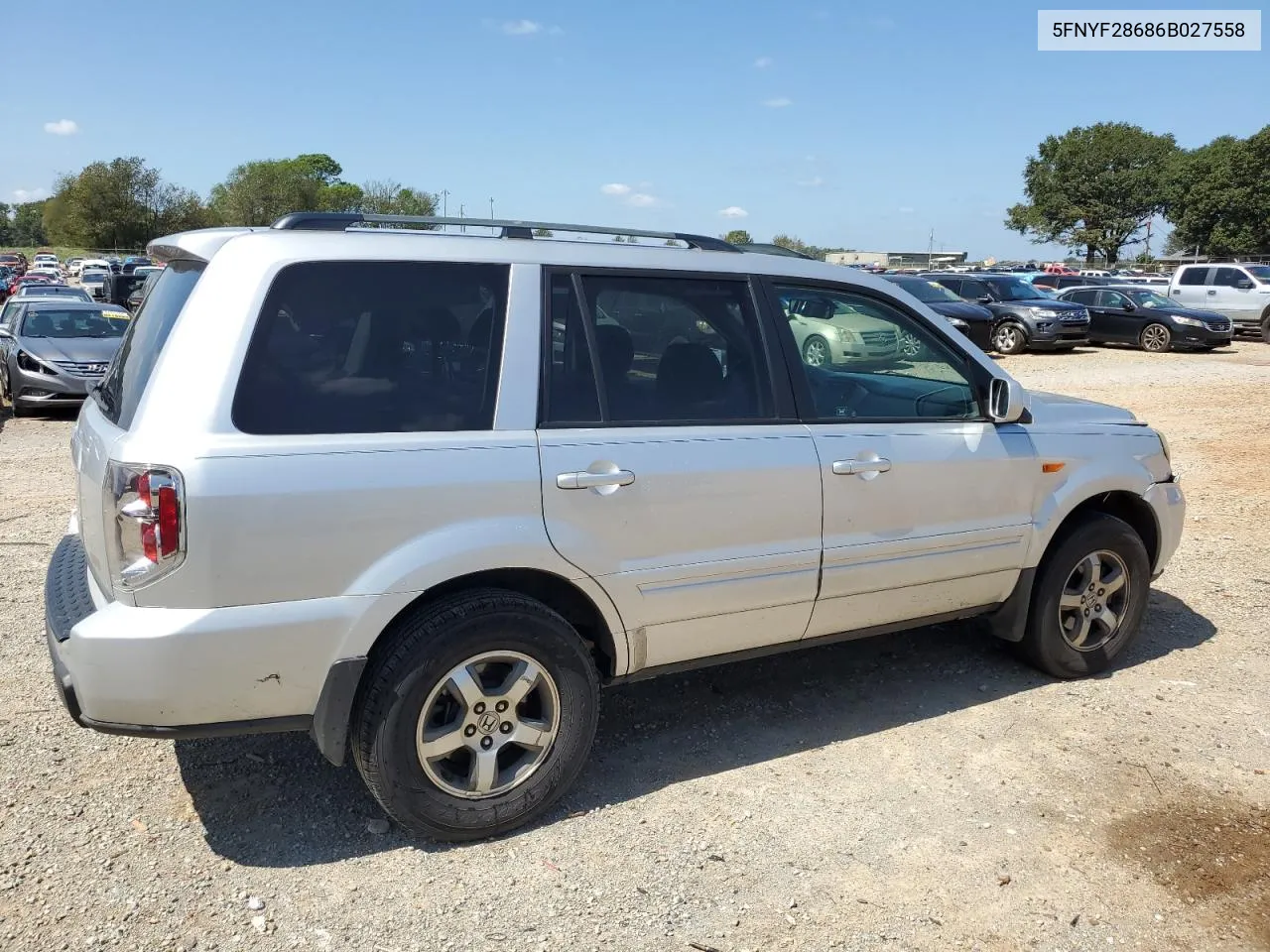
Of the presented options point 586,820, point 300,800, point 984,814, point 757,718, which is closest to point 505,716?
point 586,820

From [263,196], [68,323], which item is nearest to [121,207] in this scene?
[263,196]

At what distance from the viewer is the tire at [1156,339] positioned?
21.3 meters

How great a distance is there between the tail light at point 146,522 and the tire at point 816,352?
2252 mm

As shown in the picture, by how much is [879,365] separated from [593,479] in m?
1.76

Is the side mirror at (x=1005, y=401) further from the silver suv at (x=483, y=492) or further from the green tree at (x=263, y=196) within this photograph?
the green tree at (x=263, y=196)

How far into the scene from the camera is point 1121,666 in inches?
193

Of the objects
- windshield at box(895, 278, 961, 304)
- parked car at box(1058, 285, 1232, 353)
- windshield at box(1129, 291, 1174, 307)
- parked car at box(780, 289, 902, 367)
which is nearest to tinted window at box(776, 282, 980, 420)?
parked car at box(780, 289, 902, 367)

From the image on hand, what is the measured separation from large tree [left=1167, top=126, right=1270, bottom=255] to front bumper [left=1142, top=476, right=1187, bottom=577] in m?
73.9

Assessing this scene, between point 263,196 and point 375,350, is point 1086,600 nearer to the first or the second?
point 375,350

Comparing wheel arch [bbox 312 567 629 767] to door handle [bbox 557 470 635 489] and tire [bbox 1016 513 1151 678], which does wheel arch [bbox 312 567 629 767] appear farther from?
tire [bbox 1016 513 1151 678]

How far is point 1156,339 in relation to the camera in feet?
70.6

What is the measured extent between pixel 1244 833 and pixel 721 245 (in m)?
2.73

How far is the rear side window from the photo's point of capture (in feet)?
9.61

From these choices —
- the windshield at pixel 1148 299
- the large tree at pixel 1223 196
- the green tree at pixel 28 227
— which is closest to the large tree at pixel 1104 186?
the large tree at pixel 1223 196
